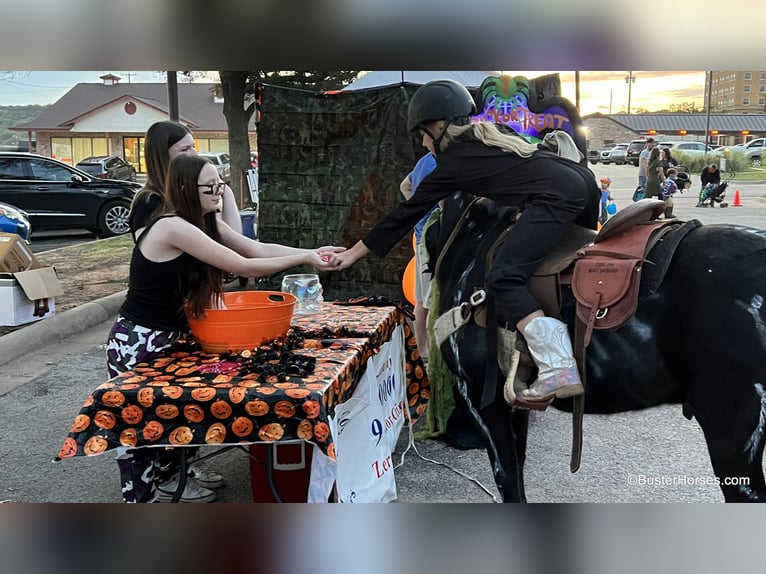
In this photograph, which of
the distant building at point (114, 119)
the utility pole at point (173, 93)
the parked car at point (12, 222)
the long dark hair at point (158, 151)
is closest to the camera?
the utility pole at point (173, 93)

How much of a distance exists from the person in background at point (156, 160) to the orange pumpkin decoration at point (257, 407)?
1.13 meters

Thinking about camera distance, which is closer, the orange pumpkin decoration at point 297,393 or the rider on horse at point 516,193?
the orange pumpkin decoration at point 297,393

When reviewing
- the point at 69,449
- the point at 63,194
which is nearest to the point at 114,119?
the point at 69,449

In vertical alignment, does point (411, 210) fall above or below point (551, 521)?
above

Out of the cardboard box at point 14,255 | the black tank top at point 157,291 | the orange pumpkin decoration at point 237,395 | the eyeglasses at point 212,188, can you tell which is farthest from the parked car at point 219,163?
the cardboard box at point 14,255

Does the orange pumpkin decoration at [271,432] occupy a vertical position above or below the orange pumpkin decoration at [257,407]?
below

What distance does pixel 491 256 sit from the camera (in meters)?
2.59

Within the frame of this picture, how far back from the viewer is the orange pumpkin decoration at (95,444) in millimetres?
2018

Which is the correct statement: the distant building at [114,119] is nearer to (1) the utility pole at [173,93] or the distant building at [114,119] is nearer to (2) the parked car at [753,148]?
(1) the utility pole at [173,93]

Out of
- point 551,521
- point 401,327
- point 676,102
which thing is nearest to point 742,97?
point 676,102

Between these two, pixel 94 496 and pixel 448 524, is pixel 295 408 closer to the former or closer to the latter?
pixel 448 524

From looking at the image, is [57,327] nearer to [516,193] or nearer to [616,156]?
[516,193]

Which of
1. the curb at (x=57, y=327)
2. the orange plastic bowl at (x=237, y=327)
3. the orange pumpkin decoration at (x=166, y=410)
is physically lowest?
the curb at (x=57, y=327)
